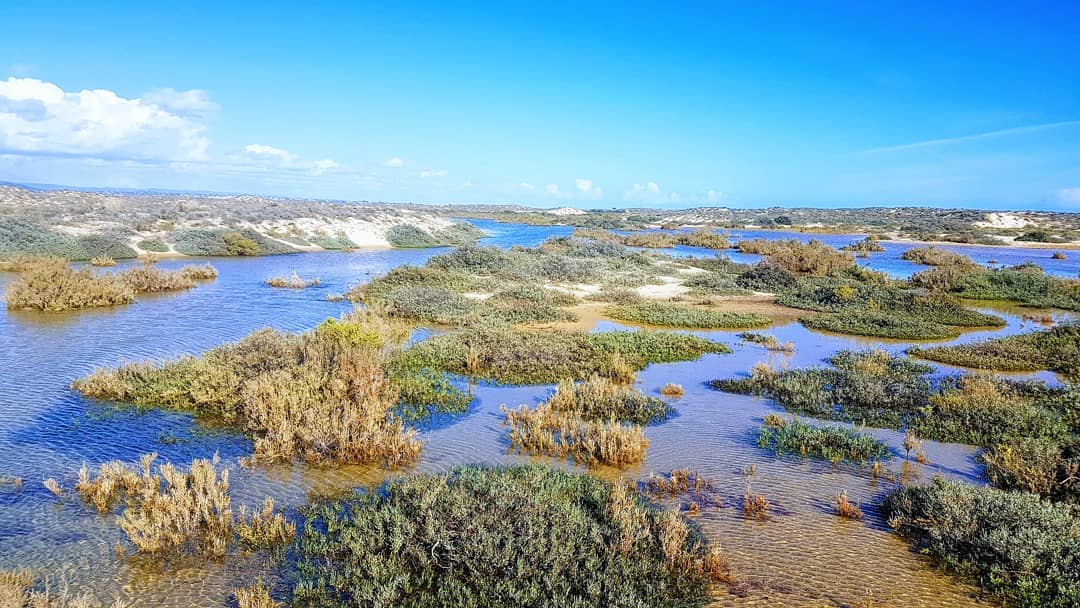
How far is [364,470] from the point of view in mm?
8891

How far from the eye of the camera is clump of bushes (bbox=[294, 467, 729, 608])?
18.8 ft

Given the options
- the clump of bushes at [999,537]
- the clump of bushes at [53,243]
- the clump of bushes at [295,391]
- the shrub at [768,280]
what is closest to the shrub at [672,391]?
the clump of bushes at [295,391]

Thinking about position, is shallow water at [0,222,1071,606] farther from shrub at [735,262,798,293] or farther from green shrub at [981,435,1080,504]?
shrub at [735,262,798,293]

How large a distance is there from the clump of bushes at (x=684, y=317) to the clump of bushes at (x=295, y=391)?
10.5m

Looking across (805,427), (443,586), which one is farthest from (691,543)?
(805,427)

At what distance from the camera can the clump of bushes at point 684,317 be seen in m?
20.8

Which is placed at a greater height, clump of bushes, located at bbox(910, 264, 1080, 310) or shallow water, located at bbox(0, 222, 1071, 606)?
clump of bushes, located at bbox(910, 264, 1080, 310)

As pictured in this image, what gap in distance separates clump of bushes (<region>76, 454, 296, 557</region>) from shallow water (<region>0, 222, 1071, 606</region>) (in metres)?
0.24

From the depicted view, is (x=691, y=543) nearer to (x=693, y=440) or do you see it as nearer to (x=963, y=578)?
(x=963, y=578)

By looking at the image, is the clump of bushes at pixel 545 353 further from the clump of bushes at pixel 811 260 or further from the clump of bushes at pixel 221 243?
the clump of bushes at pixel 221 243

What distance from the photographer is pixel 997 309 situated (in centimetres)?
2544

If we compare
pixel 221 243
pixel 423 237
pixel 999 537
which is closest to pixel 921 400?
pixel 999 537

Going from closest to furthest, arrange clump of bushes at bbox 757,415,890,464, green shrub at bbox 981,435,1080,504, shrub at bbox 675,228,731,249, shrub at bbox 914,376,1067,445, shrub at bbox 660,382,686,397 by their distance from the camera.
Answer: green shrub at bbox 981,435,1080,504 → clump of bushes at bbox 757,415,890,464 → shrub at bbox 914,376,1067,445 → shrub at bbox 660,382,686,397 → shrub at bbox 675,228,731,249

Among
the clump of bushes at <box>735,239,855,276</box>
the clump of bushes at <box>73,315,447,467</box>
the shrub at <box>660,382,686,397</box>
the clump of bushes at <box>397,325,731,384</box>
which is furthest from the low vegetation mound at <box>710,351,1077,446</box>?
the clump of bushes at <box>735,239,855,276</box>
